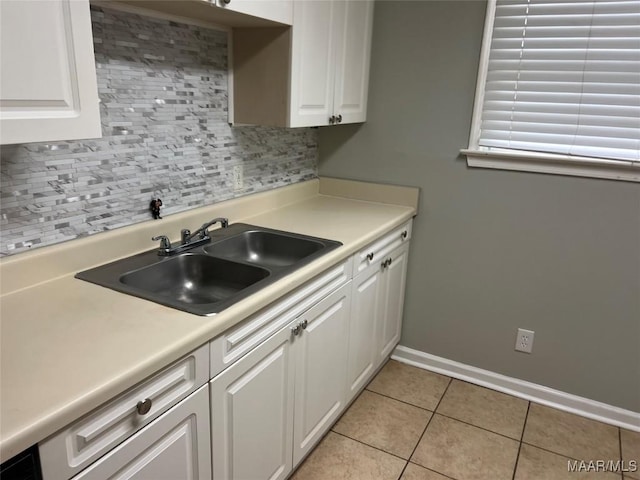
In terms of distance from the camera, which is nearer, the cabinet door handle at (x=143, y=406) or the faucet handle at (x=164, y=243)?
the cabinet door handle at (x=143, y=406)

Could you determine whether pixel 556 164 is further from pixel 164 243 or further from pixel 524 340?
pixel 164 243

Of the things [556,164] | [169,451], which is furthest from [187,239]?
[556,164]

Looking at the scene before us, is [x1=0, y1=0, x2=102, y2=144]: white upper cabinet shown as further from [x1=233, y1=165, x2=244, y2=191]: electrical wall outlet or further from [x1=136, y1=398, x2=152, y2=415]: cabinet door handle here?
[x1=233, y1=165, x2=244, y2=191]: electrical wall outlet

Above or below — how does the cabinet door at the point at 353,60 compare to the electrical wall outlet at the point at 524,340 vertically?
above

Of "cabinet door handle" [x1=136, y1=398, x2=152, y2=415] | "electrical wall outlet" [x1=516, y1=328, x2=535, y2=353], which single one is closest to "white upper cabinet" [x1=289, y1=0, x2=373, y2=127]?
"cabinet door handle" [x1=136, y1=398, x2=152, y2=415]

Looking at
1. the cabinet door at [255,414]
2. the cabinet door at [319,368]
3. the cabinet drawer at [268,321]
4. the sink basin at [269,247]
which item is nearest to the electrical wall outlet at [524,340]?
the cabinet door at [319,368]

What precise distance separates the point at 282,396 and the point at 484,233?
54.0 inches

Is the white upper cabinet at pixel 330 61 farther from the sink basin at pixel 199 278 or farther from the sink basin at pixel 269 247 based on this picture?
the sink basin at pixel 199 278

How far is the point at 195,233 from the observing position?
1.84 m

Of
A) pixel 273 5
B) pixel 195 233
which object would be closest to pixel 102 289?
pixel 195 233

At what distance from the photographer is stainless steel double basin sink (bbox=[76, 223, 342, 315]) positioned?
1465 mm

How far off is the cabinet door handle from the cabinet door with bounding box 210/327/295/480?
0.23 meters

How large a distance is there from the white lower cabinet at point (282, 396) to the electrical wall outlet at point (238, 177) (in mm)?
683

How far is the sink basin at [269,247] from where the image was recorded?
78.8 inches
